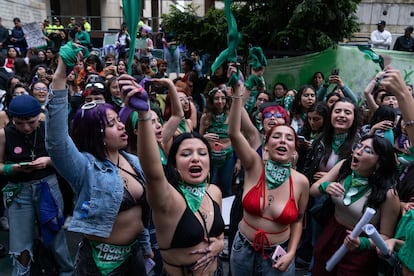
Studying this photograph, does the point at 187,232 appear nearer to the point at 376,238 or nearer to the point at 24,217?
the point at 376,238

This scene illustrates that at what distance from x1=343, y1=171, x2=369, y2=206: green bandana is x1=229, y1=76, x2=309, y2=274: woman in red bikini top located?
32 cm

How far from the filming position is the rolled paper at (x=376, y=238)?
2.23 meters

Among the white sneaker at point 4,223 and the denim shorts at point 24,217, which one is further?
the white sneaker at point 4,223

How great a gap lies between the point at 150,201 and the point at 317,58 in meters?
6.34

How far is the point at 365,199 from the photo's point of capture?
Result: 2.68 m

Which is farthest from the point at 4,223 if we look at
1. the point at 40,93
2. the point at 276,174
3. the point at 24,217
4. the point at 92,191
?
the point at 276,174

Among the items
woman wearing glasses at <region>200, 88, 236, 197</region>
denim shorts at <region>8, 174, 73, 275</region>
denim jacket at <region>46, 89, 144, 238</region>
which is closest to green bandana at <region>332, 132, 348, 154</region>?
woman wearing glasses at <region>200, 88, 236, 197</region>

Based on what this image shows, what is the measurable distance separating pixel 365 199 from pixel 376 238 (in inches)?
18.3

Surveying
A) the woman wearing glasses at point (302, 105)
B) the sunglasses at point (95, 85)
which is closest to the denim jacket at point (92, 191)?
the sunglasses at point (95, 85)

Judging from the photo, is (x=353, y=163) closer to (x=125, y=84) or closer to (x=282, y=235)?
(x=282, y=235)

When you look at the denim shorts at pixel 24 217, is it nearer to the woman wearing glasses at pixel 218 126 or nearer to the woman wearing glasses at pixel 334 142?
the woman wearing glasses at pixel 218 126

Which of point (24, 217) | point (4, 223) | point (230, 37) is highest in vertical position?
point (230, 37)

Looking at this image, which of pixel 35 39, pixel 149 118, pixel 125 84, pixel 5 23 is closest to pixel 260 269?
pixel 149 118

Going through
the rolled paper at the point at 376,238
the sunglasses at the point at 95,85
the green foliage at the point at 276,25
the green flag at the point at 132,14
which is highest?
the green foliage at the point at 276,25
